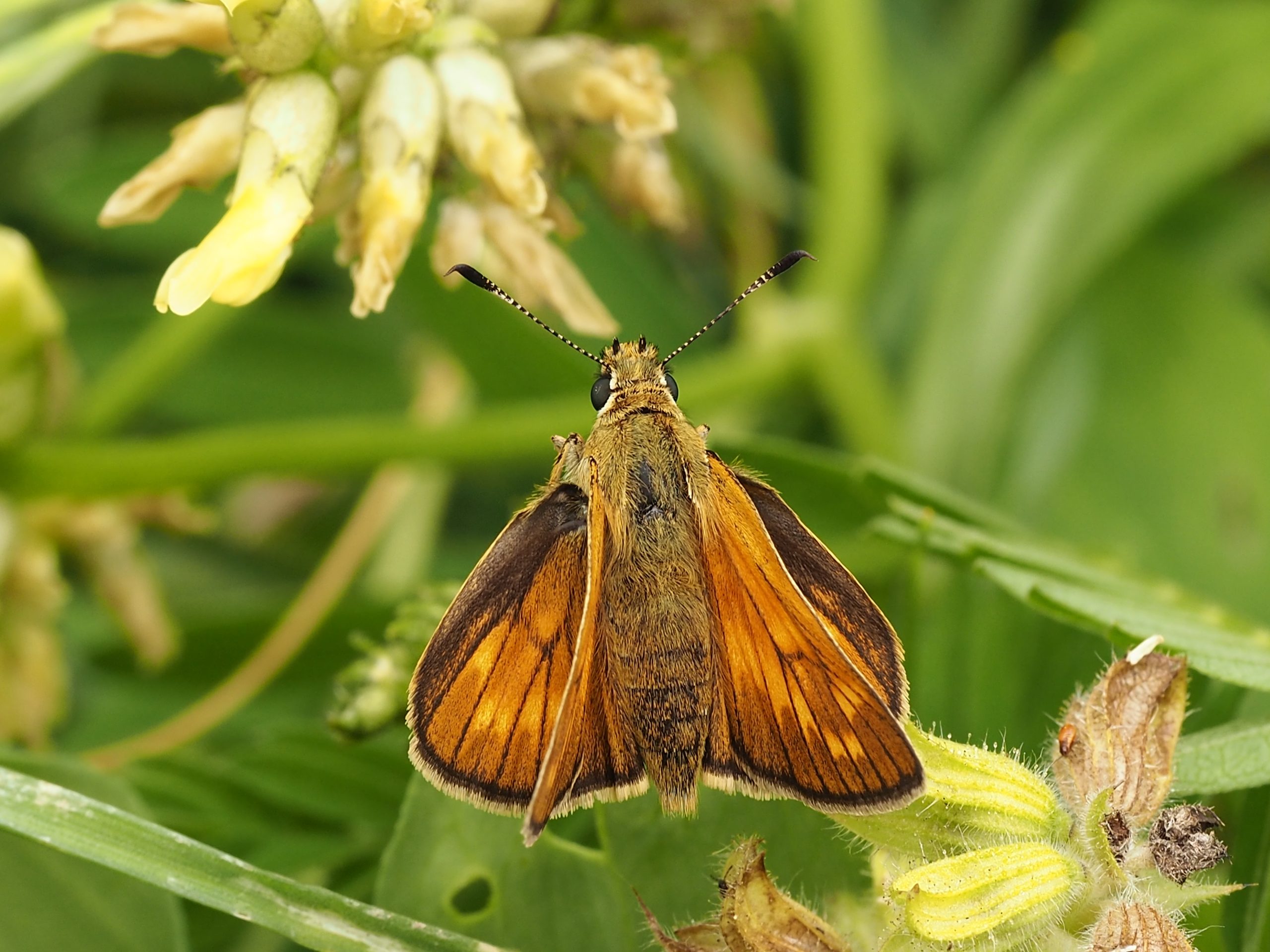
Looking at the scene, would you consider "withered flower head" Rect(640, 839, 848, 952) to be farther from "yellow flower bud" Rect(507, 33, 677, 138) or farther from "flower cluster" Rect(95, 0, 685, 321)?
"yellow flower bud" Rect(507, 33, 677, 138)

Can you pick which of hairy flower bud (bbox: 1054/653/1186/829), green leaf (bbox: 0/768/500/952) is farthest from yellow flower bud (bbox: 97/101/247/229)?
hairy flower bud (bbox: 1054/653/1186/829)

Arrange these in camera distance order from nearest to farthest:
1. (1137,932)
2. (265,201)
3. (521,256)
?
1. (1137,932)
2. (265,201)
3. (521,256)

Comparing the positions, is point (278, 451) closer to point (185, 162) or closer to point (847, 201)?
point (185, 162)

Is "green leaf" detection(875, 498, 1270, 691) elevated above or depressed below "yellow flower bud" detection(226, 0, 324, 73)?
below

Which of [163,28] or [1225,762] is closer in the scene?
[1225,762]

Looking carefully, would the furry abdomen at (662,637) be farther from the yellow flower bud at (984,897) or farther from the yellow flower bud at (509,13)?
the yellow flower bud at (509,13)

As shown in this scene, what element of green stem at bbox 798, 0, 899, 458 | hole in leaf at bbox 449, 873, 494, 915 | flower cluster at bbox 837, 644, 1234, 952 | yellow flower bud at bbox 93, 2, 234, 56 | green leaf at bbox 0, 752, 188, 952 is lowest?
green leaf at bbox 0, 752, 188, 952

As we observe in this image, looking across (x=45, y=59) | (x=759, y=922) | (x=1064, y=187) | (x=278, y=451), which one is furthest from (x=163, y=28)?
(x=1064, y=187)
